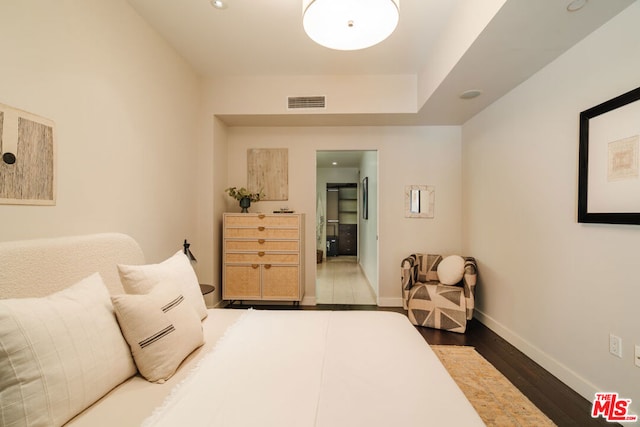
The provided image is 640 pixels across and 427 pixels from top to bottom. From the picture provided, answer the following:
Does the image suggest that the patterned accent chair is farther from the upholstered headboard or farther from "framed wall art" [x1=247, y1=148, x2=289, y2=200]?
the upholstered headboard

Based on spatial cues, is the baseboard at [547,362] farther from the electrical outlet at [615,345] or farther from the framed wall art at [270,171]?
the framed wall art at [270,171]

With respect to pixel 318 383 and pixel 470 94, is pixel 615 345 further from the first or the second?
pixel 470 94

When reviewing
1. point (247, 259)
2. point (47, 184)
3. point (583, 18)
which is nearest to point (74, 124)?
point (47, 184)

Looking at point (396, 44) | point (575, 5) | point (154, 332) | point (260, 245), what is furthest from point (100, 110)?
point (575, 5)


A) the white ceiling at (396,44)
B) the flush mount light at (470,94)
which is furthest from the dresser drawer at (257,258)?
the flush mount light at (470,94)

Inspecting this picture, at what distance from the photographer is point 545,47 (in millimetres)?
1850

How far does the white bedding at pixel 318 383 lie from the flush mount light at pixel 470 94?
7.55 ft

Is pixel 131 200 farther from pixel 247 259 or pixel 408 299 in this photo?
pixel 408 299

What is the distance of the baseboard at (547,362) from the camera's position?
5.76 ft

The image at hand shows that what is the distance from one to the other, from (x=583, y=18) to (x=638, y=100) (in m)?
0.58

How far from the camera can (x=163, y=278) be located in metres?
1.38

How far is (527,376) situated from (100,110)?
3529 mm

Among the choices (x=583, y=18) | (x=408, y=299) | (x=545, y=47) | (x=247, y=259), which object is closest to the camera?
(x=583, y=18)

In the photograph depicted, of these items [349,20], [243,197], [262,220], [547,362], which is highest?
[349,20]
